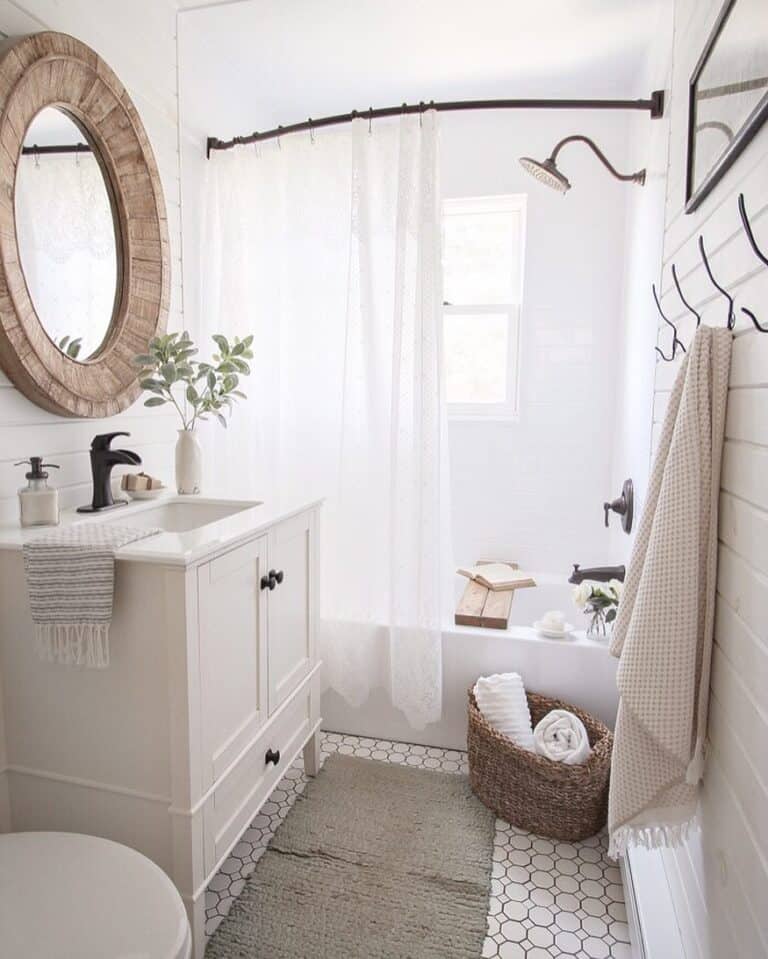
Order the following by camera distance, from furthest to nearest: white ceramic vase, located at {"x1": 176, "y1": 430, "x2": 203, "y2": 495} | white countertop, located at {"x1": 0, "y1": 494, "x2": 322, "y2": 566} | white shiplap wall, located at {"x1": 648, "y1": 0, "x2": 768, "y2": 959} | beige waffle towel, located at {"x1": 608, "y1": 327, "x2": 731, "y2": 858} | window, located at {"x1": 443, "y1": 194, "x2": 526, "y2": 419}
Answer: window, located at {"x1": 443, "y1": 194, "x2": 526, "y2": 419}
white ceramic vase, located at {"x1": 176, "y1": 430, "x2": 203, "y2": 495}
white countertop, located at {"x1": 0, "y1": 494, "x2": 322, "y2": 566}
beige waffle towel, located at {"x1": 608, "y1": 327, "x2": 731, "y2": 858}
white shiplap wall, located at {"x1": 648, "y1": 0, "x2": 768, "y2": 959}

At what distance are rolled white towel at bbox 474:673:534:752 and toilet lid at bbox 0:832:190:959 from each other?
1.14 metres

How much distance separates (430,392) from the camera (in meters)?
2.05

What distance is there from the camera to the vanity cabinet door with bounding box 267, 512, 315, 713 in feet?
5.46

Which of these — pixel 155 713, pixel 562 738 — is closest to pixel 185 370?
pixel 155 713

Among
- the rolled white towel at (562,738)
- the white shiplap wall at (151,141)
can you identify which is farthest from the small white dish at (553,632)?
the white shiplap wall at (151,141)

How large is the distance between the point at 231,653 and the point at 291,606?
363mm

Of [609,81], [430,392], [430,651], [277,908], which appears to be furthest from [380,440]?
[609,81]

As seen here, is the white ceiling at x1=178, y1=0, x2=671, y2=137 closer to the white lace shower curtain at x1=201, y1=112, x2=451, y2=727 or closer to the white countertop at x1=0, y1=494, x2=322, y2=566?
the white lace shower curtain at x1=201, y1=112, x2=451, y2=727

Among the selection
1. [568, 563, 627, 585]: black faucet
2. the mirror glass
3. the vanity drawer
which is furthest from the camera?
[568, 563, 627, 585]: black faucet

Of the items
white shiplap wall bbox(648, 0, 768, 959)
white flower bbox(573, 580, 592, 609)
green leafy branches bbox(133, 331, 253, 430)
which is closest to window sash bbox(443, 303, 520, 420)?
white flower bbox(573, 580, 592, 609)

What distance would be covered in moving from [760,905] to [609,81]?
2.77 m

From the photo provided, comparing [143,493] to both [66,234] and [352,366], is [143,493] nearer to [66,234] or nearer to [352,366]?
[66,234]

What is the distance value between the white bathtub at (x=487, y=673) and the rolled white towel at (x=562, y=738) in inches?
8.2

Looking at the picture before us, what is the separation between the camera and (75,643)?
1.26 metres
